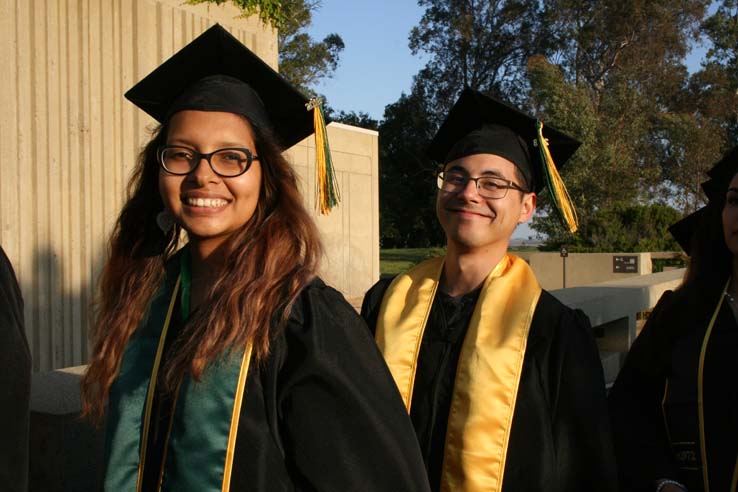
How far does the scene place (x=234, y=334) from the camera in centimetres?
151

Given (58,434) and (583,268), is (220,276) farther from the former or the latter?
(583,268)

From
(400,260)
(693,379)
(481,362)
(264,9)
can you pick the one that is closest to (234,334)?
(481,362)

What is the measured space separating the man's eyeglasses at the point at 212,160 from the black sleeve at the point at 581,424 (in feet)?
3.73

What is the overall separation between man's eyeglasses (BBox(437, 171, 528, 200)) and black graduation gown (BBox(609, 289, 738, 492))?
27.6 inches

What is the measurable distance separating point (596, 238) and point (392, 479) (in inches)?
658

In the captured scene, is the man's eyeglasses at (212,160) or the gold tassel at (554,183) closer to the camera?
the man's eyeglasses at (212,160)

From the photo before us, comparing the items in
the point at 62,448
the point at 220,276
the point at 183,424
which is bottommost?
the point at 62,448

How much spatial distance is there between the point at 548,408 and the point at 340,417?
950mm

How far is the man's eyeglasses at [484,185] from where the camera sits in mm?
2375

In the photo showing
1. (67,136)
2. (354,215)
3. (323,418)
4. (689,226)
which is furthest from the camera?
(354,215)

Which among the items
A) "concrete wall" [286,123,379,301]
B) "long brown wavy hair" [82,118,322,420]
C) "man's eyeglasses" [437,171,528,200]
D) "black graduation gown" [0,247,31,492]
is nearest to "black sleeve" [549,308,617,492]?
"man's eyeglasses" [437,171,528,200]

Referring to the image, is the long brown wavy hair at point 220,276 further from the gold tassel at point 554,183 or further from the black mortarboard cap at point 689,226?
the black mortarboard cap at point 689,226

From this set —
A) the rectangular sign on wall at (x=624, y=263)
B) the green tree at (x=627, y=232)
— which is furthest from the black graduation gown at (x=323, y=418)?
the green tree at (x=627, y=232)

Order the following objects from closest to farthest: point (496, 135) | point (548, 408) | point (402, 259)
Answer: point (548, 408) < point (496, 135) < point (402, 259)
